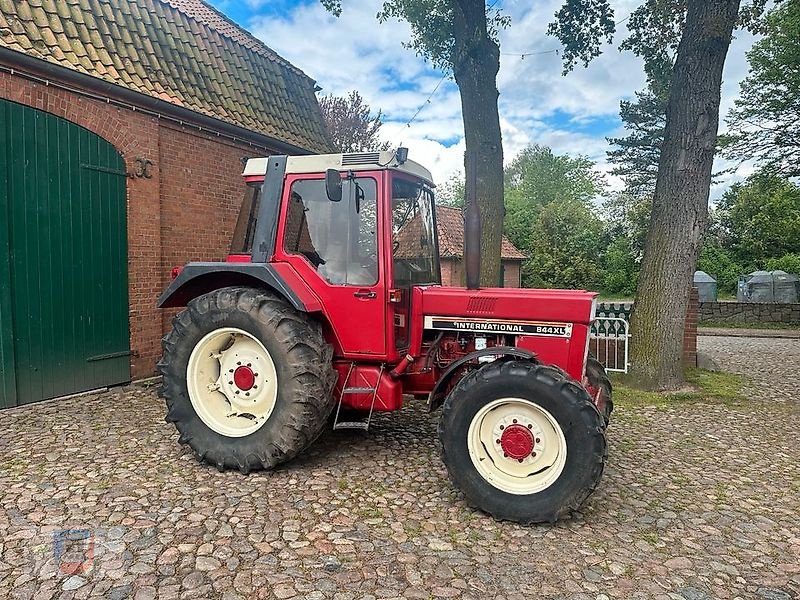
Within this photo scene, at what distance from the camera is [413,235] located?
177 inches

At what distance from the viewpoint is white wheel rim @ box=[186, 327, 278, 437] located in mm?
4320

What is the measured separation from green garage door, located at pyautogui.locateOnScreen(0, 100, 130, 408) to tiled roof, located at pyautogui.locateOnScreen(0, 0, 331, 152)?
77 centimetres

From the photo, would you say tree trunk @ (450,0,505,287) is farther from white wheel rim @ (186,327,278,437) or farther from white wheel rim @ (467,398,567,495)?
white wheel rim @ (467,398,567,495)

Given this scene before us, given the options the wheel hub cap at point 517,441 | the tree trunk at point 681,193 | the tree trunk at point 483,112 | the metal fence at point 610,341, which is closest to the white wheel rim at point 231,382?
the wheel hub cap at point 517,441

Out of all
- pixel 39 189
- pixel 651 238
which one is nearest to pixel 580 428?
pixel 651 238

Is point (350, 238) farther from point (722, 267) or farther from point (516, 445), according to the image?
point (722, 267)

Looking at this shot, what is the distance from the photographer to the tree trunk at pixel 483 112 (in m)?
8.23

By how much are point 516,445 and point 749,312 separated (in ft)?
62.9

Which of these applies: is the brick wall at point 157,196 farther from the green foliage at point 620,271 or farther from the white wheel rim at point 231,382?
the green foliage at point 620,271

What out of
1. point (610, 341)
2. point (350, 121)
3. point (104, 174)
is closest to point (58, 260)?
point (104, 174)

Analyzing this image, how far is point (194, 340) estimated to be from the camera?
14.2 feet

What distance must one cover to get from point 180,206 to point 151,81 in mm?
1567

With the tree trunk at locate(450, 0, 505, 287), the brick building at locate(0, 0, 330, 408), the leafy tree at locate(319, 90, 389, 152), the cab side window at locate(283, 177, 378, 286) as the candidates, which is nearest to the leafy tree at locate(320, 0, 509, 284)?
the tree trunk at locate(450, 0, 505, 287)

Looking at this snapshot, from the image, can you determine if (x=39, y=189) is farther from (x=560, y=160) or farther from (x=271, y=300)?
(x=560, y=160)
